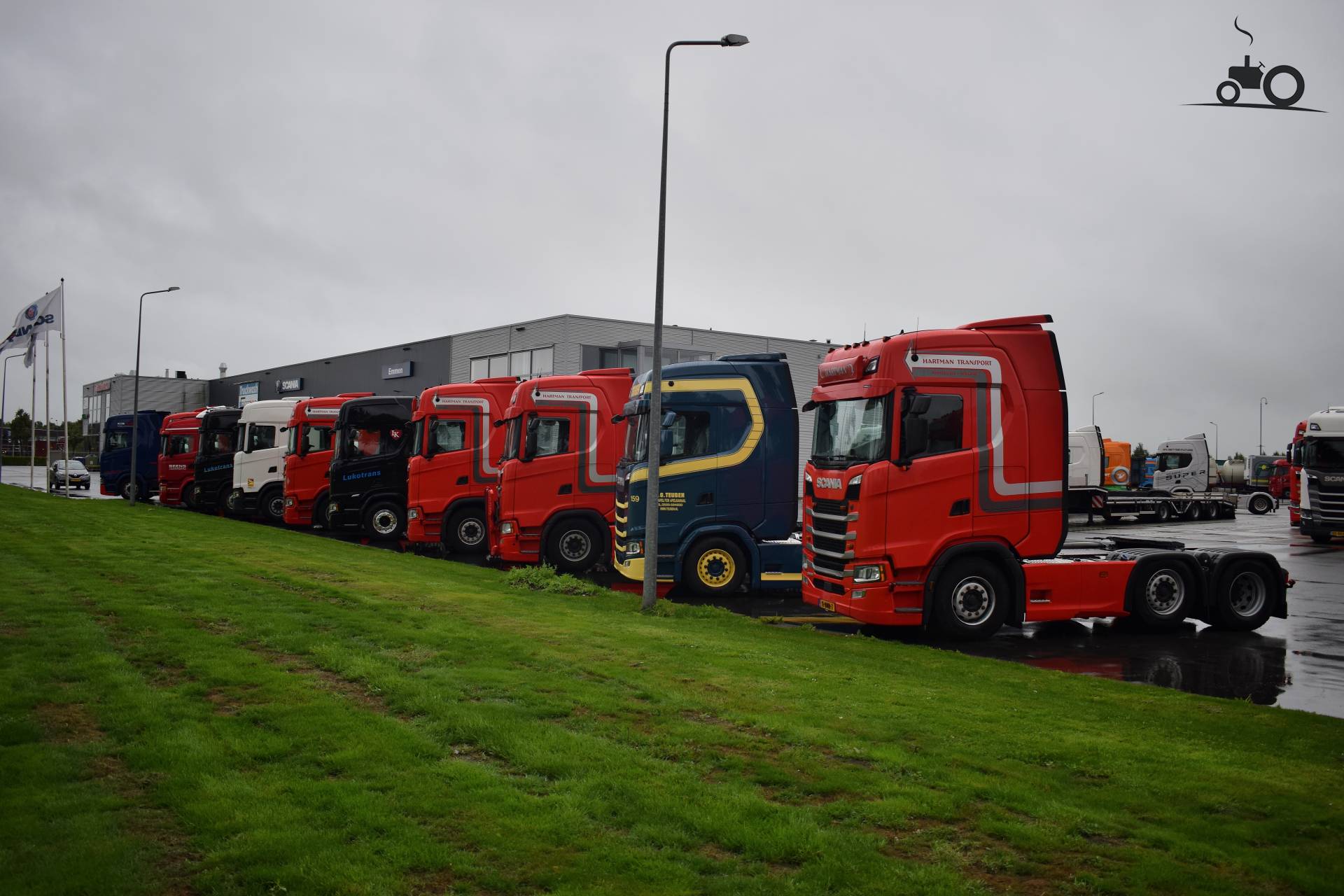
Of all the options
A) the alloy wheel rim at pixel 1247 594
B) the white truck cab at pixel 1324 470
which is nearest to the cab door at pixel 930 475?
the alloy wheel rim at pixel 1247 594

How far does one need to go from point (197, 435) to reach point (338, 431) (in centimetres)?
1292

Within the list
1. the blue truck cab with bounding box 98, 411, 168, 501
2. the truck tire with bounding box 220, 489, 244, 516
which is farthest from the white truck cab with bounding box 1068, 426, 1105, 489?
the blue truck cab with bounding box 98, 411, 168, 501

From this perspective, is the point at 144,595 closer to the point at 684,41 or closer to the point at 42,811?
the point at 42,811

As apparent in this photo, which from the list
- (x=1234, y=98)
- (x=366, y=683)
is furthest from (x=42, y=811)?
(x=1234, y=98)

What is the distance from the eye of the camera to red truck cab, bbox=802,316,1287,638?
439 inches

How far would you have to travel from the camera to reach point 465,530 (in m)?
21.1

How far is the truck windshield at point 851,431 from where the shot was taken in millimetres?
11266

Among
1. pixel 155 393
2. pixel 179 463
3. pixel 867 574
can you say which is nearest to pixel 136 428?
pixel 179 463

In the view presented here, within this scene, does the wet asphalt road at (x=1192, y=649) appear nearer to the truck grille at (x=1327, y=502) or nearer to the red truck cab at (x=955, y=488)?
the red truck cab at (x=955, y=488)

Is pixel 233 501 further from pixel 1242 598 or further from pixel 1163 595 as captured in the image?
pixel 1242 598

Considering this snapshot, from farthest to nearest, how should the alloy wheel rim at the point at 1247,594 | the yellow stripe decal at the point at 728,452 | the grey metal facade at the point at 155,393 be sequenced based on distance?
the grey metal facade at the point at 155,393
the yellow stripe decal at the point at 728,452
the alloy wheel rim at the point at 1247,594

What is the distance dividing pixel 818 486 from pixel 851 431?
2.67ft

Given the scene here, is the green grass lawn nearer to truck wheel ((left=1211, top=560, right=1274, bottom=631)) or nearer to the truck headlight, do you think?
the truck headlight

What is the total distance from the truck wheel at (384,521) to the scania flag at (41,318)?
16.9 meters
